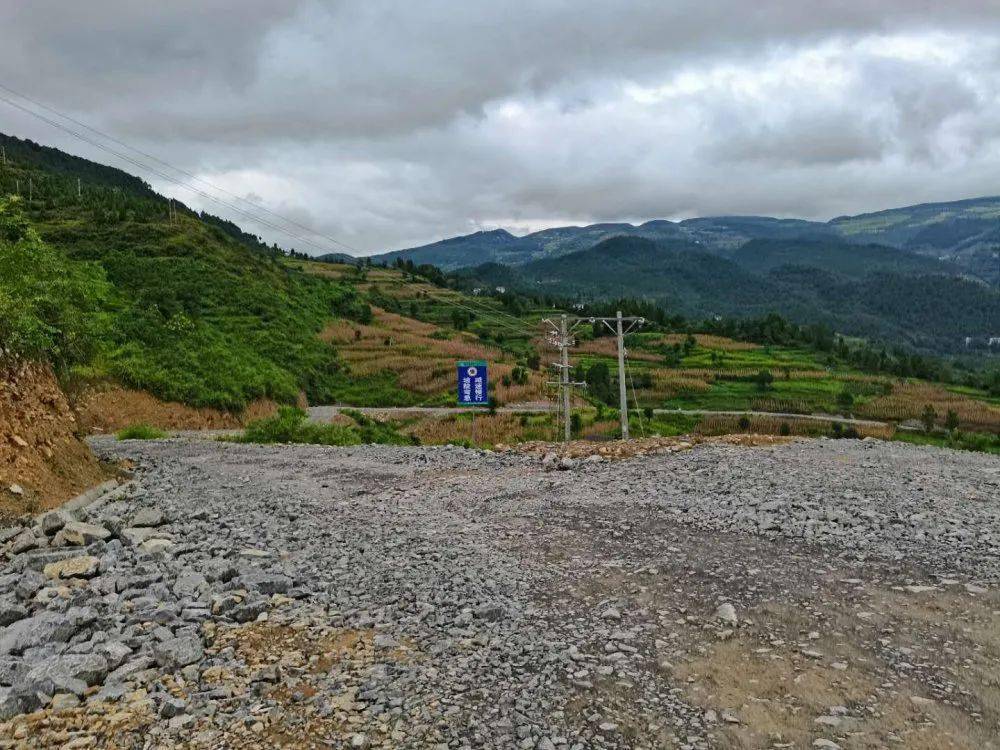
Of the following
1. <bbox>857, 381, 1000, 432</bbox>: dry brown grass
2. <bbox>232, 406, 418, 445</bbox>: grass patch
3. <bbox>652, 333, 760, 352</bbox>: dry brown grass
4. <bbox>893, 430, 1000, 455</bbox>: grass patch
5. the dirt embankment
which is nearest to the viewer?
the dirt embankment

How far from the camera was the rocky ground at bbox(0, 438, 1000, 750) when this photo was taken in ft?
21.4

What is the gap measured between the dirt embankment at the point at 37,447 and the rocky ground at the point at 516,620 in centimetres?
103

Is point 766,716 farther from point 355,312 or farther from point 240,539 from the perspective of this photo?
point 355,312

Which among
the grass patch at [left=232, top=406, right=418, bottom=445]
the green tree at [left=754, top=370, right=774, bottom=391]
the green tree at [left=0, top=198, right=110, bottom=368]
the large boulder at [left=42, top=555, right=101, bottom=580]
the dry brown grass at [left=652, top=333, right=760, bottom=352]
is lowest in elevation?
the green tree at [left=754, top=370, right=774, bottom=391]

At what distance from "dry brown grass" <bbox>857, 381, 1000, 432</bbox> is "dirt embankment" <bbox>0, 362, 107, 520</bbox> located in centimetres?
8638

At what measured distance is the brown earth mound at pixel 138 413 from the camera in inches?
1404

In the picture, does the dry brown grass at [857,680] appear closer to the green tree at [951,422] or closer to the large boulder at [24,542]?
the large boulder at [24,542]

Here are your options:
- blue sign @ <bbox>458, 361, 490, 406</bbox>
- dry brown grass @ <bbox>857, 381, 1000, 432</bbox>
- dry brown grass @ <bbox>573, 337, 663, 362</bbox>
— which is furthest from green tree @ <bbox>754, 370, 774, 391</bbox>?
blue sign @ <bbox>458, 361, 490, 406</bbox>

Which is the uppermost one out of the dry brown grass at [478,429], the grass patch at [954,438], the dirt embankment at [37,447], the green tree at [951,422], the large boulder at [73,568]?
the dirt embankment at [37,447]

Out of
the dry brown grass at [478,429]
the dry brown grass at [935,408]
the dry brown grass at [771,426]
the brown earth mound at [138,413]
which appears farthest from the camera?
the dry brown grass at [935,408]

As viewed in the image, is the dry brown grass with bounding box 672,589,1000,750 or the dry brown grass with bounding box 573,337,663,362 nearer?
the dry brown grass with bounding box 672,589,1000,750

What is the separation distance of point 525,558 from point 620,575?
1.78 meters

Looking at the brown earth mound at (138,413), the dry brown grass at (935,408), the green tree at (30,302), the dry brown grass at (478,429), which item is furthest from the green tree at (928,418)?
the green tree at (30,302)

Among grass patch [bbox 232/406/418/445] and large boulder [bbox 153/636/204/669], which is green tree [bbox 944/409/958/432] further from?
large boulder [bbox 153/636/204/669]
